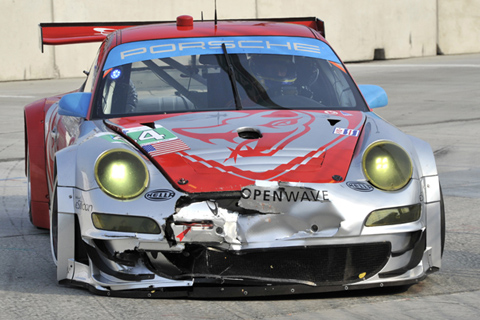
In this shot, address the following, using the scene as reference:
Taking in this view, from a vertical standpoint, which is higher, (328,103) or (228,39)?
(228,39)

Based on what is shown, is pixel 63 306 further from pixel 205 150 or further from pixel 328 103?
pixel 328 103

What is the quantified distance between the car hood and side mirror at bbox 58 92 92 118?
0.33m

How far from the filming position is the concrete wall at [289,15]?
18953mm

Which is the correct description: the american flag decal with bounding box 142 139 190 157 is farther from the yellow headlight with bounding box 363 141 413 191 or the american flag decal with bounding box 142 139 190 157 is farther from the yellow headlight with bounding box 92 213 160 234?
the yellow headlight with bounding box 363 141 413 191

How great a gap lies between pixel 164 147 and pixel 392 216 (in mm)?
1057

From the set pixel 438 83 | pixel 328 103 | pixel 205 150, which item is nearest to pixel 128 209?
pixel 205 150

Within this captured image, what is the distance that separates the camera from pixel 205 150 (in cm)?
A: 404

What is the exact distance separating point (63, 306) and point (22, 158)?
5.40 m

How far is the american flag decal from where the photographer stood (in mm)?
Result: 4031

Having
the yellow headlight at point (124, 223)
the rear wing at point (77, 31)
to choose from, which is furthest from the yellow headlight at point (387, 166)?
the rear wing at point (77, 31)

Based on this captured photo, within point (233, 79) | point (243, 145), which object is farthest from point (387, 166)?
point (233, 79)

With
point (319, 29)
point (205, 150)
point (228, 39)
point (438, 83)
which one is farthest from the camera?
point (438, 83)

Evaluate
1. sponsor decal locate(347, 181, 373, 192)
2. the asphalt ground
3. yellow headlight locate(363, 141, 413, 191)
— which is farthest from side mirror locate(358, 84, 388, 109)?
sponsor decal locate(347, 181, 373, 192)

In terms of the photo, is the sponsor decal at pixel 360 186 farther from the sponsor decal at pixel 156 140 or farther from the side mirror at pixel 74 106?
the side mirror at pixel 74 106
